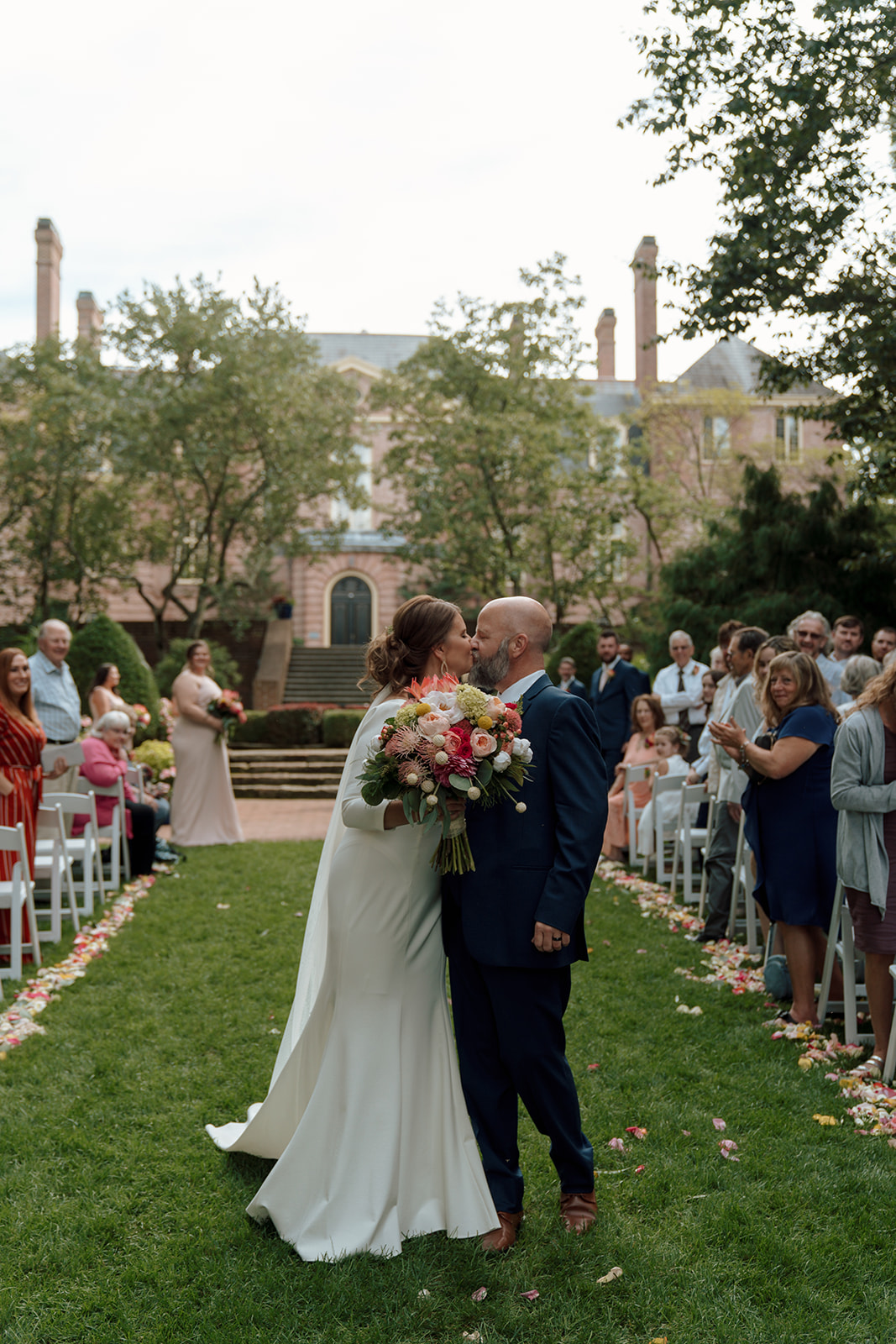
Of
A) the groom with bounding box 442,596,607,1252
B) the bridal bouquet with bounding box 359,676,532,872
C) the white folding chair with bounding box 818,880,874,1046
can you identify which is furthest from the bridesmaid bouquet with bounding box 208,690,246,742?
the bridal bouquet with bounding box 359,676,532,872

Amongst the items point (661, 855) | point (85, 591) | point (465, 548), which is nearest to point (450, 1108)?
point (661, 855)

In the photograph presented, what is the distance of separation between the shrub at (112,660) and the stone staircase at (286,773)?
178 cm

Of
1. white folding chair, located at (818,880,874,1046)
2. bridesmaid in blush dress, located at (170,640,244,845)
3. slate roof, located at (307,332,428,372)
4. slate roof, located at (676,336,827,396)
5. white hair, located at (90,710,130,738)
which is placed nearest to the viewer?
white folding chair, located at (818,880,874,1046)

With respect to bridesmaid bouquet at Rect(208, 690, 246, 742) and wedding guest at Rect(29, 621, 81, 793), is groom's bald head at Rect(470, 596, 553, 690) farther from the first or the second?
bridesmaid bouquet at Rect(208, 690, 246, 742)

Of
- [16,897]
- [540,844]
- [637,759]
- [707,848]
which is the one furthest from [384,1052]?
[637,759]

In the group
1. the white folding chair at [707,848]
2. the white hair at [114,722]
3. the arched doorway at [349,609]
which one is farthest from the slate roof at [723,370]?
the white folding chair at [707,848]

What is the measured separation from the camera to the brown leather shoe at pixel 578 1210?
143 inches

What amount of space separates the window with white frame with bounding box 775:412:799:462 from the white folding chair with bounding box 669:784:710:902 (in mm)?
27114

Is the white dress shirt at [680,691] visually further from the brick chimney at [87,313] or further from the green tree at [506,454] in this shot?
the brick chimney at [87,313]

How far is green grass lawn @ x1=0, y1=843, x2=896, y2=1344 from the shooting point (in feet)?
10.3

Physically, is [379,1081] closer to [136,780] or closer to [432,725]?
[432,725]

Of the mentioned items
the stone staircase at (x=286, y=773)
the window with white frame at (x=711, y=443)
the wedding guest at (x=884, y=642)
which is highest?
the window with white frame at (x=711, y=443)

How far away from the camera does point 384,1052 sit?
354 cm

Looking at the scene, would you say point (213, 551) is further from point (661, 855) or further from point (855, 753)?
point (855, 753)
